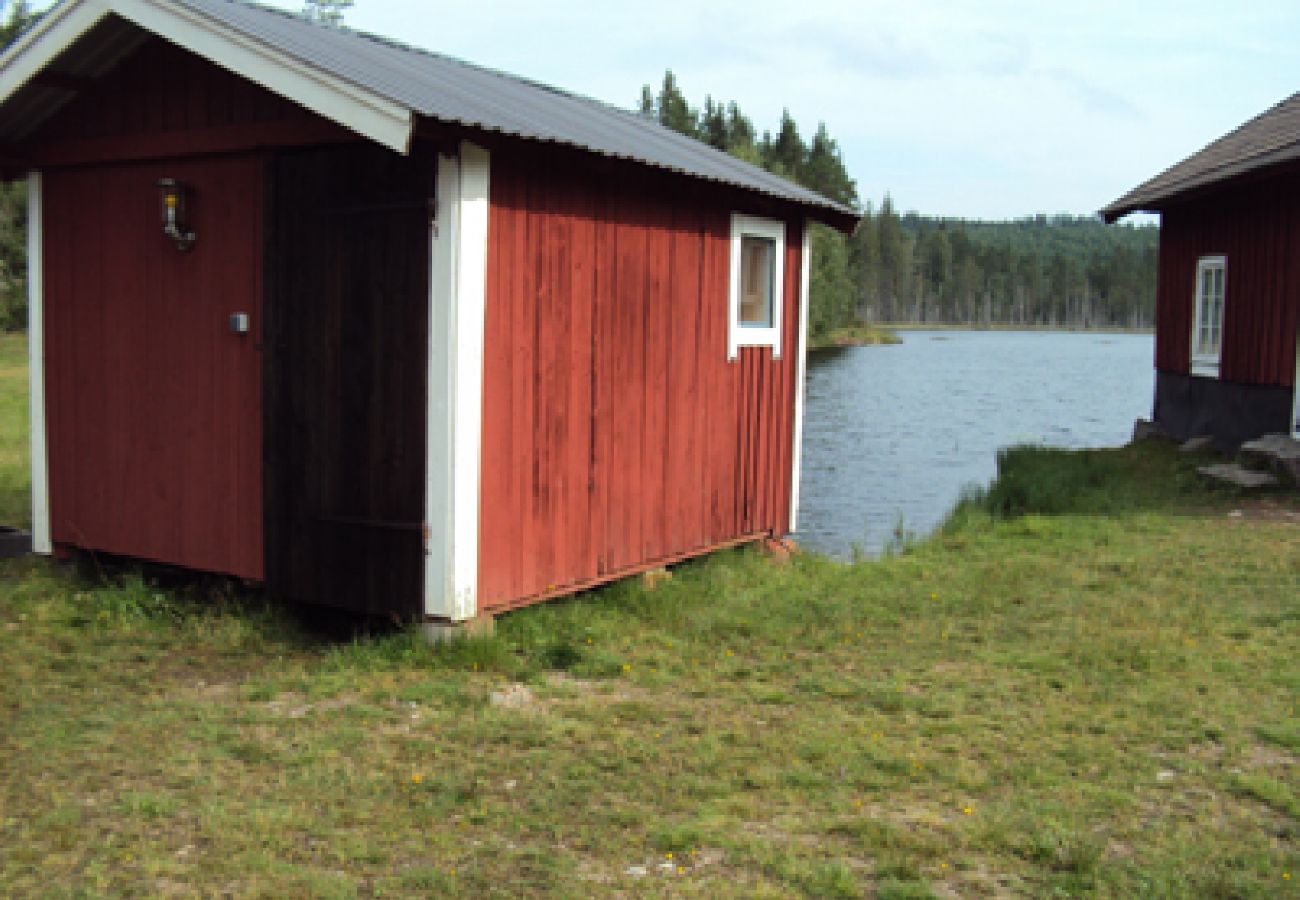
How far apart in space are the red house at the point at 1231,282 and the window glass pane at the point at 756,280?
5685mm

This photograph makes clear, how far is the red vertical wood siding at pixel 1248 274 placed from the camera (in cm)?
1238

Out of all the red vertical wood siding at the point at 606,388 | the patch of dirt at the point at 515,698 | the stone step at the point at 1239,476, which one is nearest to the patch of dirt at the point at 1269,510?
the stone step at the point at 1239,476

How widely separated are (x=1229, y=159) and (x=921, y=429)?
365 inches

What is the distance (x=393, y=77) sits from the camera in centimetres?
628

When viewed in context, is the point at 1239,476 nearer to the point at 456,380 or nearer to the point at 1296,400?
the point at 1296,400

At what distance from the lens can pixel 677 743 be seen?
16.4 feet

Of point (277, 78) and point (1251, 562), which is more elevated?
point (277, 78)

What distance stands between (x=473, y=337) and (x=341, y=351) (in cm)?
78

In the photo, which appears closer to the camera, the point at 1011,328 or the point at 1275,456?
the point at 1275,456

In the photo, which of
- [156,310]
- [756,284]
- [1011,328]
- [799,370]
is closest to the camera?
[156,310]

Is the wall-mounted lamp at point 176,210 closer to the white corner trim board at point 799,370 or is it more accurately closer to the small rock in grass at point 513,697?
the small rock in grass at point 513,697

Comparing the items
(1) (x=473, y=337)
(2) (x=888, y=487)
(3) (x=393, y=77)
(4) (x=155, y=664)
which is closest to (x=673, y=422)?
(1) (x=473, y=337)

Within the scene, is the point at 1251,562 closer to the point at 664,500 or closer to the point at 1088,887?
the point at 664,500

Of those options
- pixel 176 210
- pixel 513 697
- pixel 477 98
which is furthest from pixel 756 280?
pixel 513 697
